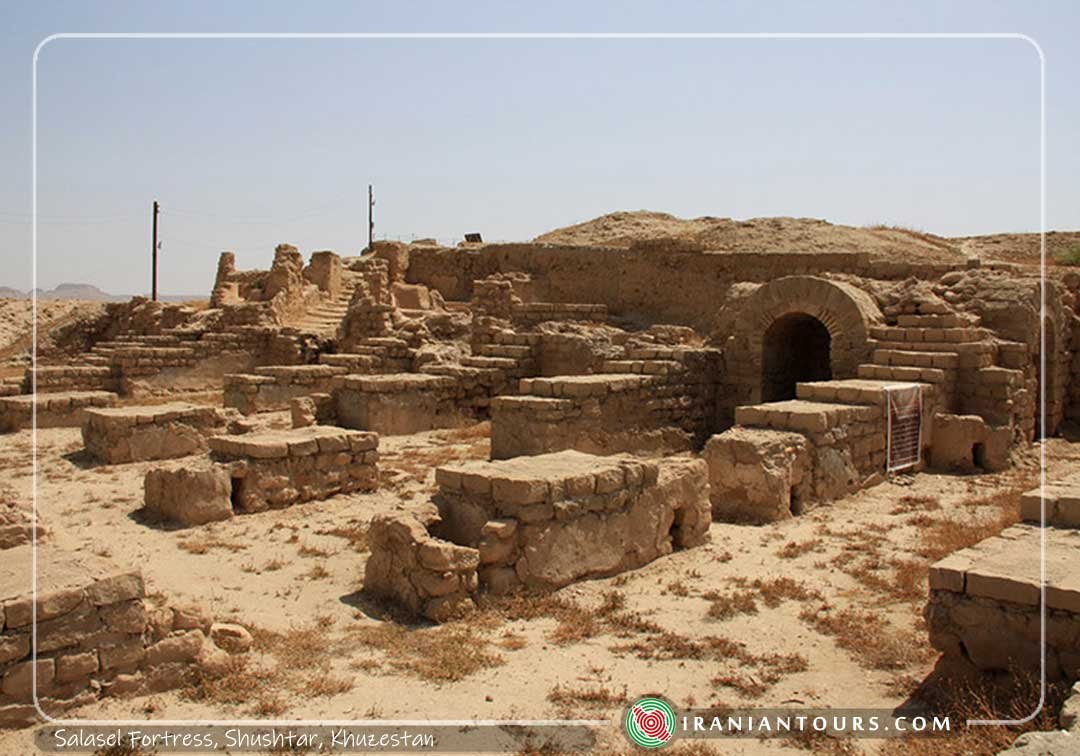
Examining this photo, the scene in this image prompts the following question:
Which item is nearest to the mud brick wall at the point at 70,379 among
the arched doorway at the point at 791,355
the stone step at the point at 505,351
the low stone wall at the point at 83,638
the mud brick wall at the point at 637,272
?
the stone step at the point at 505,351

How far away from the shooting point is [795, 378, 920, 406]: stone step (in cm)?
1031

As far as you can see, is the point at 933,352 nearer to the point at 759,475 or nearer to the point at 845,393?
the point at 845,393

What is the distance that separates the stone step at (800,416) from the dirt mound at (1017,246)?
1705 centimetres

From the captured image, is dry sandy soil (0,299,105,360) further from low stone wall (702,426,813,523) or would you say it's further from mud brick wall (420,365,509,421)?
low stone wall (702,426,813,523)

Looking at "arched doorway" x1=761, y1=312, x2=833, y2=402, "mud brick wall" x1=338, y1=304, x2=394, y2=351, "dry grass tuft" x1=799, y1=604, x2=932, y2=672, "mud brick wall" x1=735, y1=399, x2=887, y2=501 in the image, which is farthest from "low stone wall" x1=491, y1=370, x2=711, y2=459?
"mud brick wall" x1=338, y1=304, x2=394, y2=351

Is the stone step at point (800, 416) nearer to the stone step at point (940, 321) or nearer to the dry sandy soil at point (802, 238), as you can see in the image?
the stone step at point (940, 321)

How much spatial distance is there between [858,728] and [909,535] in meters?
4.08

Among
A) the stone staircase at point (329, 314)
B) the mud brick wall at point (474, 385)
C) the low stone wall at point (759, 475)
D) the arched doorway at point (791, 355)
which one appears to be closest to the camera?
the low stone wall at point (759, 475)

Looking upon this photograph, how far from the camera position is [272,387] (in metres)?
15.5

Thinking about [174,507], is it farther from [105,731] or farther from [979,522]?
[979,522]

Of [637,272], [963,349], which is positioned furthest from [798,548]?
[637,272]

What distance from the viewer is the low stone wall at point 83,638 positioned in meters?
4.40

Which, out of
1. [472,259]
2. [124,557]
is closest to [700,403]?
[124,557]

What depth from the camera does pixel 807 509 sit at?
9.07 m
